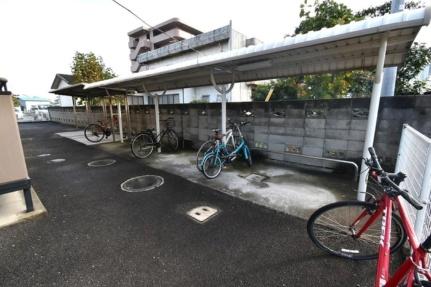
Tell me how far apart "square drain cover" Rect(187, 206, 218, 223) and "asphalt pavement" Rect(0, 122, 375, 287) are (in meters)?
0.09

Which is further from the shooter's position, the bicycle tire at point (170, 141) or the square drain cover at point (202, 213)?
the bicycle tire at point (170, 141)

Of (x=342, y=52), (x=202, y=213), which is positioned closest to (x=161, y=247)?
(x=202, y=213)

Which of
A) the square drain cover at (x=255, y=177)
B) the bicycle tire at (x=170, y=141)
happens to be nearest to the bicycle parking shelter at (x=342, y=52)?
the square drain cover at (x=255, y=177)

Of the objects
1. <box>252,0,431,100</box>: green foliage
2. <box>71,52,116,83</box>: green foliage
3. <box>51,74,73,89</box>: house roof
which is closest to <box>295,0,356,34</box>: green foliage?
<box>252,0,431,100</box>: green foliage

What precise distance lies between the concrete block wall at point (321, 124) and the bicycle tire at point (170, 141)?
3.56 ft

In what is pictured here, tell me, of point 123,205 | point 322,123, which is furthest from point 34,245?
point 322,123

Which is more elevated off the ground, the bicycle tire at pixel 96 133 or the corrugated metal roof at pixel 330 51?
the corrugated metal roof at pixel 330 51

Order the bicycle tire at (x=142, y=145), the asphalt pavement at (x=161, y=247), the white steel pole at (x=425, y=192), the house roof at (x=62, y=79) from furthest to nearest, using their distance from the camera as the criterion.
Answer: the house roof at (x=62, y=79) → the bicycle tire at (x=142, y=145) → the asphalt pavement at (x=161, y=247) → the white steel pole at (x=425, y=192)

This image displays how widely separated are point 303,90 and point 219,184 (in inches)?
351

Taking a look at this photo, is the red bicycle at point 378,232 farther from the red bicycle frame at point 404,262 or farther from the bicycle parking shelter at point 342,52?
the bicycle parking shelter at point 342,52

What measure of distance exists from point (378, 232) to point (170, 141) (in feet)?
18.9

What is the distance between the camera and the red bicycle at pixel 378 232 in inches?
48.1

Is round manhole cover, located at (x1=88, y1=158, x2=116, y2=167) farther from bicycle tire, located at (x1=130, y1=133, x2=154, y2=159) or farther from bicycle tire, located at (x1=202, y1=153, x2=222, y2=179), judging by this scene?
bicycle tire, located at (x1=202, y1=153, x2=222, y2=179)

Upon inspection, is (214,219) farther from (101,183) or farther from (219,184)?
(101,183)
